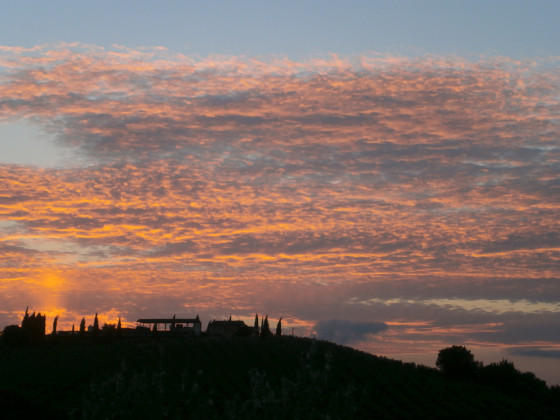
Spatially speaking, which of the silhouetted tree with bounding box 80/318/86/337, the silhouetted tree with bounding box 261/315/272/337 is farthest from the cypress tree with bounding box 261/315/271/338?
the silhouetted tree with bounding box 80/318/86/337

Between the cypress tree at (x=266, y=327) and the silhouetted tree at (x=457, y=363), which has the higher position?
the cypress tree at (x=266, y=327)

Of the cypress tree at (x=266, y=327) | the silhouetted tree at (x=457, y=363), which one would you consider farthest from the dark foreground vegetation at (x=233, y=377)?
the cypress tree at (x=266, y=327)

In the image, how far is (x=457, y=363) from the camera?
382 feet

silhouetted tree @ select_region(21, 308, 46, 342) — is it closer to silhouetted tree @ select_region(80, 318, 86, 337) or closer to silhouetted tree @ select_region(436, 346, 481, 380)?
silhouetted tree @ select_region(80, 318, 86, 337)

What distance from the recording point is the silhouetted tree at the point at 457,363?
116312mm

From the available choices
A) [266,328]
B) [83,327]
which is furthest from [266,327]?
[83,327]

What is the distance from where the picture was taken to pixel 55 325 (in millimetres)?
145750

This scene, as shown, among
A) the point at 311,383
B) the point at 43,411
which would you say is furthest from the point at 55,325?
the point at 311,383

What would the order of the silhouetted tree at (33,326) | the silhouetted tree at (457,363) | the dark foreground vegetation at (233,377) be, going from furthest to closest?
the silhouetted tree at (33,326)
the silhouetted tree at (457,363)
the dark foreground vegetation at (233,377)

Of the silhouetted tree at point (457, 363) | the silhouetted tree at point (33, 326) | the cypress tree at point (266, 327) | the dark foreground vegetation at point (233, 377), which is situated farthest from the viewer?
the cypress tree at point (266, 327)

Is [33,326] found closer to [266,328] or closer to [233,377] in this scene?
[266,328]

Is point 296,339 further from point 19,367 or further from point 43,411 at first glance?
point 43,411

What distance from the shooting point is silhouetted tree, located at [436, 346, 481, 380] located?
116m

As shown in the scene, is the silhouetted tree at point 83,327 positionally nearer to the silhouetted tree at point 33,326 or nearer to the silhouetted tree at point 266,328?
the silhouetted tree at point 33,326
